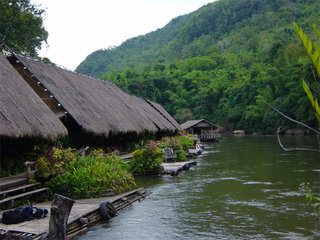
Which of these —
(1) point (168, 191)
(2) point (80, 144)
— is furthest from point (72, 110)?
(1) point (168, 191)

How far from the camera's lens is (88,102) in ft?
50.5

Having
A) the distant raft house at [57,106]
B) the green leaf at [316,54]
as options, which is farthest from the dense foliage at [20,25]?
the green leaf at [316,54]

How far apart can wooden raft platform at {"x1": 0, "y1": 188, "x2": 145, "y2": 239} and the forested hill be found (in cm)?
4007

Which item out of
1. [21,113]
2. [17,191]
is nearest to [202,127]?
[21,113]

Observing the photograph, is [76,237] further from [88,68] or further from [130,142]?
[88,68]

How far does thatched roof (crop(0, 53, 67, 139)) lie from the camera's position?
8.84 m

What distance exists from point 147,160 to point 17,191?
741 centimetres

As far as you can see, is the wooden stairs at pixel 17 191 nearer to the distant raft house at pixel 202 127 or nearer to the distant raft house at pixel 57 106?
the distant raft house at pixel 57 106

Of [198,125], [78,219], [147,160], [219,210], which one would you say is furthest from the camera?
[198,125]

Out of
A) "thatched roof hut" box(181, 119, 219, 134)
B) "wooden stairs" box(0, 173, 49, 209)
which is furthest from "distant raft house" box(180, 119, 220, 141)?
"wooden stairs" box(0, 173, 49, 209)

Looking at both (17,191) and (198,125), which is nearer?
(17,191)

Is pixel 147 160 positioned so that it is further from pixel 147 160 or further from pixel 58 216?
pixel 58 216

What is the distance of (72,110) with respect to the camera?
13.1m

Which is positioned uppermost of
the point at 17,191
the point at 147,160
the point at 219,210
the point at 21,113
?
the point at 21,113
